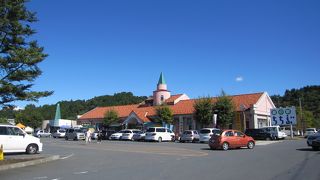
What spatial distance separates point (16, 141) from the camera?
24109 millimetres

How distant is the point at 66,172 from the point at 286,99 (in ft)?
339

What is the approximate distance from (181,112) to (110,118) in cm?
1574

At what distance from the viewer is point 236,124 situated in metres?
60.4

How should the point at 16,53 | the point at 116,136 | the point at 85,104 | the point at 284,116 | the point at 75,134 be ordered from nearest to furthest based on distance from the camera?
the point at 16,53 < the point at 284,116 < the point at 75,134 < the point at 116,136 < the point at 85,104

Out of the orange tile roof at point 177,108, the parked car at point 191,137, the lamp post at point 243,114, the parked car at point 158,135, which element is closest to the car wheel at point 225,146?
the parked car at point 191,137

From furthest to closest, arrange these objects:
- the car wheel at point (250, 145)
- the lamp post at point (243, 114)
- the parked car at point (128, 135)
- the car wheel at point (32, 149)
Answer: the lamp post at point (243, 114), the parked car at point (128, 135), the car wheel at point (250, 145), the car wheel at point (32, 149)

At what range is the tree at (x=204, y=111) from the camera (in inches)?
2352

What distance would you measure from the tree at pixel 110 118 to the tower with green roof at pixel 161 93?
8.01 meters

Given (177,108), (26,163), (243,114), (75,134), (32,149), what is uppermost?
(177,108)

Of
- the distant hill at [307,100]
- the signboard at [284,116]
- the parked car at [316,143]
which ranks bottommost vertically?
the parked car at [316,143]

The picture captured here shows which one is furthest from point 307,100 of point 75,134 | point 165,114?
point 75,134

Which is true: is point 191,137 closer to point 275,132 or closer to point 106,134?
point 275,132

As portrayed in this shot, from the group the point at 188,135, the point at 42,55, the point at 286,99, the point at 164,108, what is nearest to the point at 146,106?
the point at 164,108

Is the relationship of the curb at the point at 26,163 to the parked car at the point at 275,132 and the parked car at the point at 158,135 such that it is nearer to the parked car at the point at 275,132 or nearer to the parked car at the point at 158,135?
the parked car at the point at 158,135
